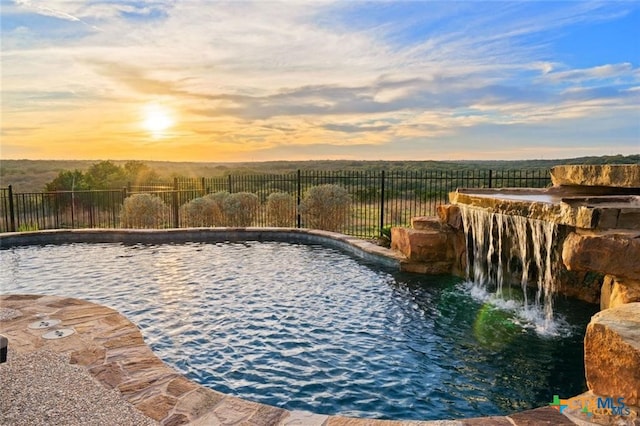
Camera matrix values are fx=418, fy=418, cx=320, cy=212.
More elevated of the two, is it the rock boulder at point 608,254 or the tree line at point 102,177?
the tree line at point 102,177

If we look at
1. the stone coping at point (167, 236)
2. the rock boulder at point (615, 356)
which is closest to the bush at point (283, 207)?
the stone coping at point (167, 236)

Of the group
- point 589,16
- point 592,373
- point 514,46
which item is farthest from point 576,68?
point 592,373

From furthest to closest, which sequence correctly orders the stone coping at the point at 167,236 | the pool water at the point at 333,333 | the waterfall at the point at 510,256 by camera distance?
the stone coping at the point at 167,236, the waterfall at the point at 510,256, the pool water at the point at 333,333

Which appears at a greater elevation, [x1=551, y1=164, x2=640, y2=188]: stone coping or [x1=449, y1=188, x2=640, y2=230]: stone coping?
[x1=551, y1=164, x2=640, y2=188]: stone coping

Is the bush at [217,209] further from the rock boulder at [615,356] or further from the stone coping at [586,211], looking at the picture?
the rock boulder at [615,356]

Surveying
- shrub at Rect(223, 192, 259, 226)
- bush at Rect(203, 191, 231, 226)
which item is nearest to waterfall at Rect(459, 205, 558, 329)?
shrub at Rect(223, 192, 259, 226)

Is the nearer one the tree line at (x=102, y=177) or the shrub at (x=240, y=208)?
the shrub at (x=240, y=208)

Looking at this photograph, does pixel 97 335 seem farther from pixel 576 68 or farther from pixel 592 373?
pixel 576 68

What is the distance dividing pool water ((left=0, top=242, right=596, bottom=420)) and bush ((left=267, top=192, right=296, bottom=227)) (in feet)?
14.9

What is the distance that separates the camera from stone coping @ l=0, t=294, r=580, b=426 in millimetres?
2637

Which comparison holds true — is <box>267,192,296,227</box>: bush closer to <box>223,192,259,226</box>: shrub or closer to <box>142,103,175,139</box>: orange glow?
<box>223,192,259,226</box>: shrub

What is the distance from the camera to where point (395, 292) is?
620 cm

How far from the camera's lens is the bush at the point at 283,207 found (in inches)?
490

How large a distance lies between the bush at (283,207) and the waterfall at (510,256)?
6.30 metres
